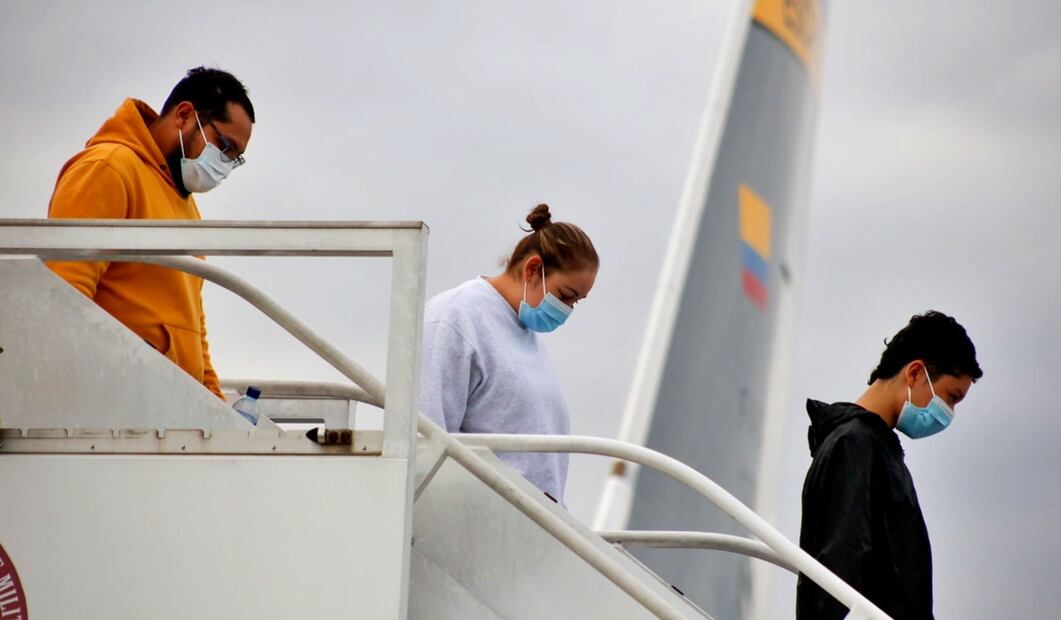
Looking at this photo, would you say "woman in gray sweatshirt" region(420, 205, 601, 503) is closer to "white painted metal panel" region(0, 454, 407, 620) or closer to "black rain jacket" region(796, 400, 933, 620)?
"black rain jacket" region(796, 400, 933, 620)

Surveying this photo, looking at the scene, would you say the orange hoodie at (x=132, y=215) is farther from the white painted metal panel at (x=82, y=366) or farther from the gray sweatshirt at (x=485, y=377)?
the gray sweatshirt at (x=485, y=377)

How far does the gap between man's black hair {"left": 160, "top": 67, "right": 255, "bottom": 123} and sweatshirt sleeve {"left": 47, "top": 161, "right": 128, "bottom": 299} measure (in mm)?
558

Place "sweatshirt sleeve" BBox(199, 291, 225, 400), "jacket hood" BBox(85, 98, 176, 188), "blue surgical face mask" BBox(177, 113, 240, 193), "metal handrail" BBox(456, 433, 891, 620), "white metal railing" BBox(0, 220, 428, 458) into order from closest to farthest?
1. "white metal railing" BBox(0, 220, 428, 458)
2. "metal handrail" BBox(456, 433, 891, 620)
3. "jacket hood" BBox(85, 98, 176, 188)
4. "blue surgical face mask" BBox(177, 113, 240, 193)
5. "sweatshirt sleeve" BBox(199, 291, 225, 400)

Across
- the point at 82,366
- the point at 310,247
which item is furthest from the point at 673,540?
the point at 82,366

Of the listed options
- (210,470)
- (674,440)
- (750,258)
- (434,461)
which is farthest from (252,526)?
(750,258)

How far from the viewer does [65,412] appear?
3857mm

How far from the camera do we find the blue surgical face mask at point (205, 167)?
5.10 metres

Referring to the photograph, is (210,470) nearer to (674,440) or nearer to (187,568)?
(187,568)

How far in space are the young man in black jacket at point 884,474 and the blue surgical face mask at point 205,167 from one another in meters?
2.40

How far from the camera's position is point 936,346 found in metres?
5.89

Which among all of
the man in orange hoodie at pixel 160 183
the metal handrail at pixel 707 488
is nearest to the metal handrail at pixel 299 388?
the man in orange hoodie at pixel 160 183

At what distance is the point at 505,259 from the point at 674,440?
19.9 ft

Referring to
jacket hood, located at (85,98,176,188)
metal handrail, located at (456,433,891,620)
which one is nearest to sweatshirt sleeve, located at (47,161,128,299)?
jacket hood, located at (85,98,176,188)

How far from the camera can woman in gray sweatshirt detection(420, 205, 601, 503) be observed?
5.43 meters
